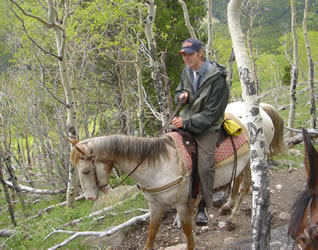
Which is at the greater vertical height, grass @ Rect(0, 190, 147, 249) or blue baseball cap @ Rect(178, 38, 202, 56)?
blue baseball cap @ Rect(178, 38, 202, 56)

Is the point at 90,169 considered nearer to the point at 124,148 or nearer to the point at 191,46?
the point at 124,148

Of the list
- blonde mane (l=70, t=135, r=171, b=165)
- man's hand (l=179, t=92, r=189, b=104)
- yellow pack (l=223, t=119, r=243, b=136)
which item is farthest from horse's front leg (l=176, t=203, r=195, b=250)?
man's hand (l=179, t=92, r=189, b=104)

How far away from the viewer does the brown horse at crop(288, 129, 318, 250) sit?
1602mm

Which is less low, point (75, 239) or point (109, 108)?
point (109, 108)

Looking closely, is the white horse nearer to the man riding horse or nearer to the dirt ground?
the man riding horse

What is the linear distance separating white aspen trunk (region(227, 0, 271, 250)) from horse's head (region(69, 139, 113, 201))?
170 centimetres

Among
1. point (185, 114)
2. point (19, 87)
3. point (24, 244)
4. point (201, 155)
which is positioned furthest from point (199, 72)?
point (19, 87)

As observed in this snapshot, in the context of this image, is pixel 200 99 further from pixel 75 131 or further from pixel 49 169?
pixel 49 169

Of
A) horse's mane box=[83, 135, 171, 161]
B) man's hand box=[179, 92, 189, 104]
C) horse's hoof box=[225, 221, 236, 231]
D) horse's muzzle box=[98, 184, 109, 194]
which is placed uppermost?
man's hand box=[179, 92, 189, 104]

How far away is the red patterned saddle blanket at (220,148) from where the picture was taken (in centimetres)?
337

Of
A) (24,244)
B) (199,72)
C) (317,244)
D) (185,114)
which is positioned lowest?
(24,244)

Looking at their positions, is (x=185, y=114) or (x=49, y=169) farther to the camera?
(x=49, y=169)

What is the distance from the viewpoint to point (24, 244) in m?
4.62

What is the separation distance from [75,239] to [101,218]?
711 millimetres
